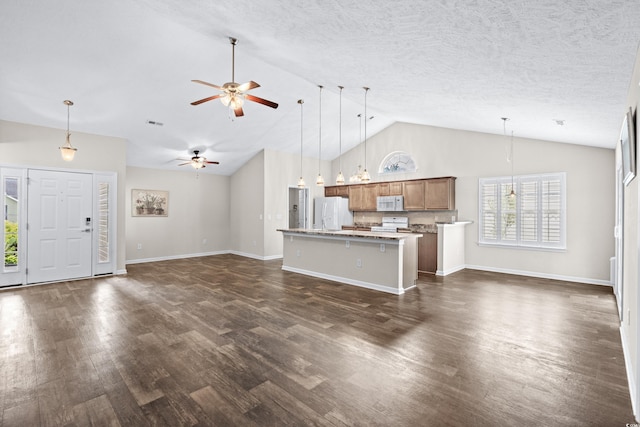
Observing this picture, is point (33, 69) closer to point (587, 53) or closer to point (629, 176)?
point (587, 53)

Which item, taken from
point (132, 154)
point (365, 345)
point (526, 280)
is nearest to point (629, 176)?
point (365, 345)

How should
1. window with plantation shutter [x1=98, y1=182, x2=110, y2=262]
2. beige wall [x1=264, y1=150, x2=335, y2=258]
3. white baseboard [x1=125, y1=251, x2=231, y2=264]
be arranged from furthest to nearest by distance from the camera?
beige wall [x1=264, y1=150, x2=335, y2=258]
white baseboard [x1=125, y1=251, x2=231, y2=264]
window with plantation shutter [x1=98, y1=182, x2=110, y2=262]

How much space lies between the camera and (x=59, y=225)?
5.62m

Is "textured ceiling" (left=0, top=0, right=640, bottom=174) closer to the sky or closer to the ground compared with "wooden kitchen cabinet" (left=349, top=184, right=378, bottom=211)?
closer to the sky

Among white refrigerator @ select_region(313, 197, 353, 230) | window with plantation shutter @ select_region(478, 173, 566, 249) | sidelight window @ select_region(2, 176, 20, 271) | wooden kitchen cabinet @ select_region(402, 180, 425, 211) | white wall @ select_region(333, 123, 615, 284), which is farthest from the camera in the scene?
white refrigerator @ select_region(313, 197, 353, 230)

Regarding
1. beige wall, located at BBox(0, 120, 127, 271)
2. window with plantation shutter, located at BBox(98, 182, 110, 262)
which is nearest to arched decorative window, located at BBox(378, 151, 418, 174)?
beige wall, located at BBox(0, 120, 127, 271)

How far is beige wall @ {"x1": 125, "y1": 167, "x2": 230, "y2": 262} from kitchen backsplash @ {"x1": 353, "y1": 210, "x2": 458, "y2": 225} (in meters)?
4.08

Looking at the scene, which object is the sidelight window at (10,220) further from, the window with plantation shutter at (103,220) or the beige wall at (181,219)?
Answer: the beige wall at (181,219)

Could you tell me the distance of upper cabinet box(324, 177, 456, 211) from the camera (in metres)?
7.15

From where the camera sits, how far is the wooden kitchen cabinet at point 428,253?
6.52 m

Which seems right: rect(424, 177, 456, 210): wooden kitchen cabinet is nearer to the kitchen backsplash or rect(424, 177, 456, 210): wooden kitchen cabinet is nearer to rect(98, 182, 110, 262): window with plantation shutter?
the kitchen backsplash

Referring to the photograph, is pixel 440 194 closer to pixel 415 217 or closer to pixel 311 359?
pixel 415 217

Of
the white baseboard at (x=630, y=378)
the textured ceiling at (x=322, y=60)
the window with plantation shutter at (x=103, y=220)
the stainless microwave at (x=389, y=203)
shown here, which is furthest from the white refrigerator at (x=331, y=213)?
the white baseboard at (x=630, y=378)

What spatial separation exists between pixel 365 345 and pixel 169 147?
20.4ft
